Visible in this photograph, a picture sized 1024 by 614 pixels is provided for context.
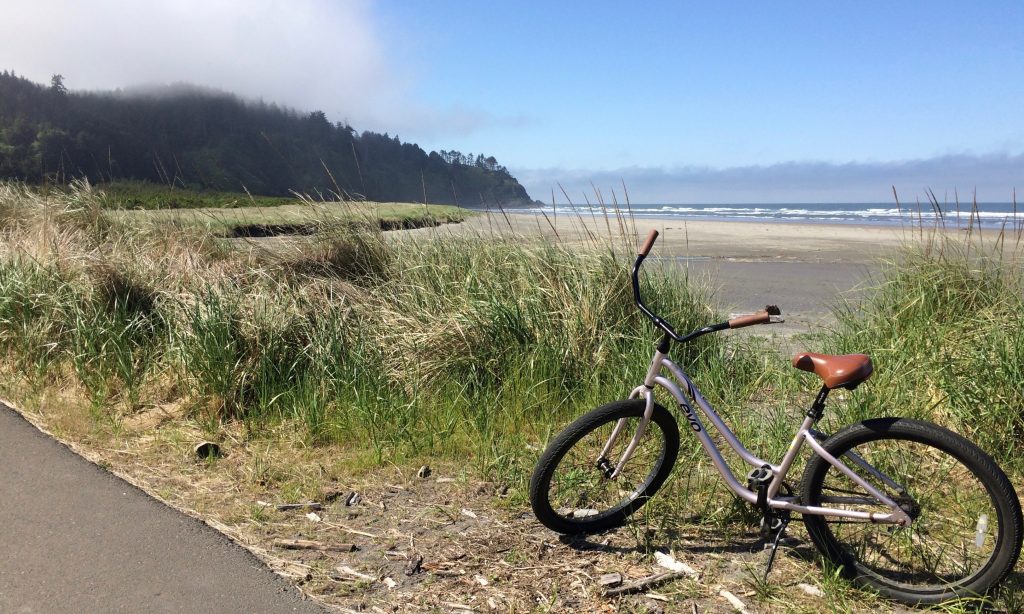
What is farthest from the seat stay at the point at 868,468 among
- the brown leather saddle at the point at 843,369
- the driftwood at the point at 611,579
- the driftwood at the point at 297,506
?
the driftwood at the point at 297,506

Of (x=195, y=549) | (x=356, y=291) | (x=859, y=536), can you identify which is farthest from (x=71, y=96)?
(x=859, y=536)

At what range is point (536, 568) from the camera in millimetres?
3260

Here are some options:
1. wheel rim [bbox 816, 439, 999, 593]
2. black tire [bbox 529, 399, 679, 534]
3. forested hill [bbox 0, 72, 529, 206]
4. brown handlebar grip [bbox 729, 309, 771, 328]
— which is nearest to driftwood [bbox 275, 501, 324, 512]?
black tire [bbox 529, 399, 679, 534]

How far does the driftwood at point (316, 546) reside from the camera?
3424 millimetres

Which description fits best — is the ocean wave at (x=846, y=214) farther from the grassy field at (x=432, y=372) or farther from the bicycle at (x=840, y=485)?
the bicycle at (x=840, y=485)

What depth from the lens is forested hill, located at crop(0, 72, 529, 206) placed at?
11172 millimetres

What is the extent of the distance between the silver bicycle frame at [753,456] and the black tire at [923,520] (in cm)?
4

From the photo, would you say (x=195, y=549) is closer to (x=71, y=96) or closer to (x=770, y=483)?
(x=770, y=483)

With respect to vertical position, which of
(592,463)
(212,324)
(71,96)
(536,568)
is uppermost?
(71,96)

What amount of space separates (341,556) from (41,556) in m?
1.29

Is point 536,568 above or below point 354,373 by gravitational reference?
below

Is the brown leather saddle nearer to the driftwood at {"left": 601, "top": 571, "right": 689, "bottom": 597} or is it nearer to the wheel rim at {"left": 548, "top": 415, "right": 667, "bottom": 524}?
the wheel rim at {"left": 548, "top": 415, "right": 667, "bottom": 524}

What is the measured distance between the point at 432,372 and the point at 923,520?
330cm

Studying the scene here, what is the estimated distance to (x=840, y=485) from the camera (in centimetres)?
347
